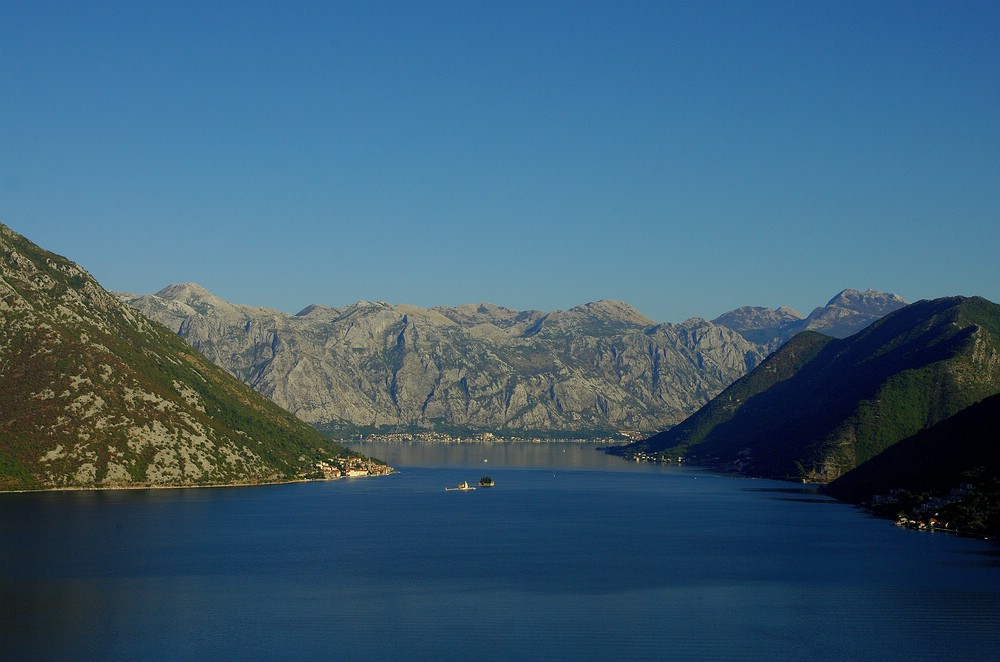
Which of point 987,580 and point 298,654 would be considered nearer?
point 298,654

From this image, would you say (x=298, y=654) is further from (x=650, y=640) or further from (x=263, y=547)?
(x=263, y=547)

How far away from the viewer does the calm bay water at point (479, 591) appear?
99.2m

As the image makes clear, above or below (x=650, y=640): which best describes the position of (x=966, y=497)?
above

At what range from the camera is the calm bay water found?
326 ft

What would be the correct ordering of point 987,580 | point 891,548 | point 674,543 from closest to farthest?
point 987,580 → point 891,548 → point 674,543

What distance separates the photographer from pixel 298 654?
9631cm

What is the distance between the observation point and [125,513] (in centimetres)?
18875

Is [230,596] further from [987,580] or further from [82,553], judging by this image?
[987,580]

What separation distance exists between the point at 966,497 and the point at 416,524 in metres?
89.2

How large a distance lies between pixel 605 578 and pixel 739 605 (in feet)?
Answer: 67.0

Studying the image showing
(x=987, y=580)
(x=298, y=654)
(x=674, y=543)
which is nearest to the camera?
(x=298, y=654)

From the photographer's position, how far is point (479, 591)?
126 m

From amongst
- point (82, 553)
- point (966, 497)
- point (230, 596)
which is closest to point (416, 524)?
point (82, 553)

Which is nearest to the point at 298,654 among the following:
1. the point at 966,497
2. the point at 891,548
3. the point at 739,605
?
the point at 739,605
